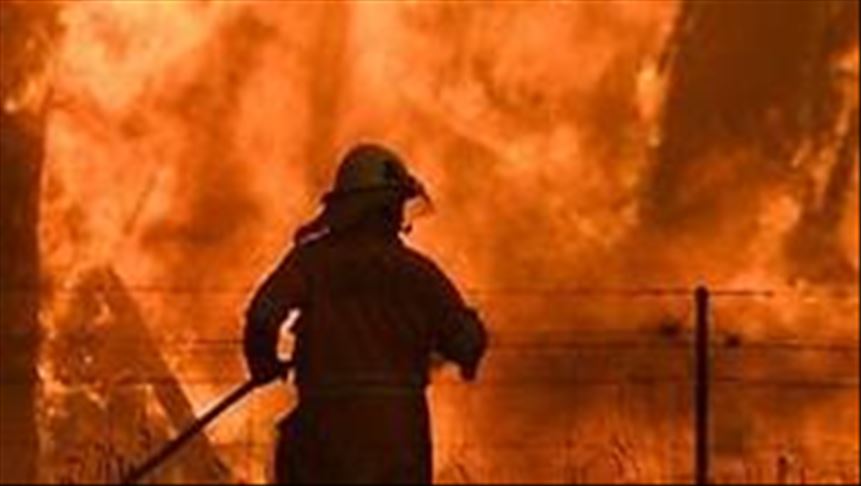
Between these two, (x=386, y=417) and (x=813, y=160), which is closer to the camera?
(x=386, y=417)

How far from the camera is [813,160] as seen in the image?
19719 millimetres

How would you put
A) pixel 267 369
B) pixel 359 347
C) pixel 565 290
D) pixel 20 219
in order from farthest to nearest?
pixel 20 219 < pixel 565 290 < pixel 267 369 < pixel 359 347

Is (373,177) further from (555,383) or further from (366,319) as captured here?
(555,383)

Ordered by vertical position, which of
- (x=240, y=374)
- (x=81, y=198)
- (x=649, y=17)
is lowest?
(x=240, y=374)

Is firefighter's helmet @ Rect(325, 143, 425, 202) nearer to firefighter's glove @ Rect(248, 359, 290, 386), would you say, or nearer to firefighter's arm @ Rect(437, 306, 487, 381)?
firefighter's arm @ Rect(437, 306, 487, 381)

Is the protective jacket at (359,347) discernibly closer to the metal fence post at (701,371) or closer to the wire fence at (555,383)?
the metal fence post at (701,371)

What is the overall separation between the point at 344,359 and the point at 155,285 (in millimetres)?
10433

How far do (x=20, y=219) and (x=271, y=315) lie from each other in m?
11.0

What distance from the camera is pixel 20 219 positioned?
66.7ft

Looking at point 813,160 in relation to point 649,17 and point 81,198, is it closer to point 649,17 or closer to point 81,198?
point 649,17

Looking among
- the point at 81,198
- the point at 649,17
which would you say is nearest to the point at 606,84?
the point at 649,17

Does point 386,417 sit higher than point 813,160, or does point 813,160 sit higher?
point 813,160

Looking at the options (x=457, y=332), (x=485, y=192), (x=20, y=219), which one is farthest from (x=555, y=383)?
(x=457, y=332)

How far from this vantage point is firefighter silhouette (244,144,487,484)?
9664 mm
